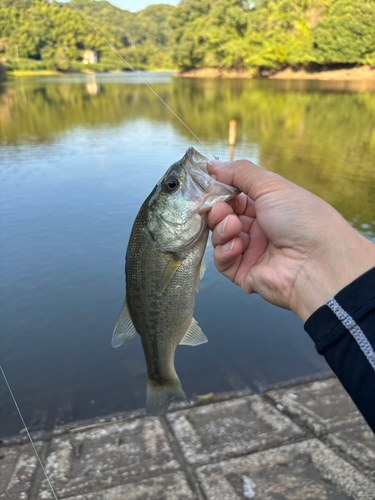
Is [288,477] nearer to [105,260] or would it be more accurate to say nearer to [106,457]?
[106,457]

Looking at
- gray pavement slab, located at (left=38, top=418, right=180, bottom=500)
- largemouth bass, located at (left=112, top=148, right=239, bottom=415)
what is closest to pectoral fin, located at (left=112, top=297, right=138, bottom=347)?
largemouth bass, located at (left=112, top=148, right=239, bottom=415)

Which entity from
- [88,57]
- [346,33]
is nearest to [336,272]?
[88,57]

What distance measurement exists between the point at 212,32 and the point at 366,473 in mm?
73295

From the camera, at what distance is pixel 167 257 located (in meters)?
2.18

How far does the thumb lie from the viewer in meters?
2.26

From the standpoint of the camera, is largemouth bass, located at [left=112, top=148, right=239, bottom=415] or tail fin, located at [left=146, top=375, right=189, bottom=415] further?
tail fin, located at [left=146, top=375, right=189, bottom=415]

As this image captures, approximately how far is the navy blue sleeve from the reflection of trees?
10.5 metres

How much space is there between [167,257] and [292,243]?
0.71m

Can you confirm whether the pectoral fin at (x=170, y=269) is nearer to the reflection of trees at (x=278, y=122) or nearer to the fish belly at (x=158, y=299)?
the fish belly at (x=158, y=299)

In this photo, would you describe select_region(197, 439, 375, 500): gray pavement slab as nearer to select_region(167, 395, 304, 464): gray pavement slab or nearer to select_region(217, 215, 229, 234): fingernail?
select_region(167, 395, 304, 464): gray pavement slab

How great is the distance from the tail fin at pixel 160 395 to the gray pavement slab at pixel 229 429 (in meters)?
1.53

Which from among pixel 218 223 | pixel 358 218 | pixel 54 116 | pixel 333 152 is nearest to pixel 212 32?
pixel 54 116

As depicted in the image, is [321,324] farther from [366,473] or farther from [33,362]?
[33,362]

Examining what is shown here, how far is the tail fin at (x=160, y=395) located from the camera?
2342 mm
